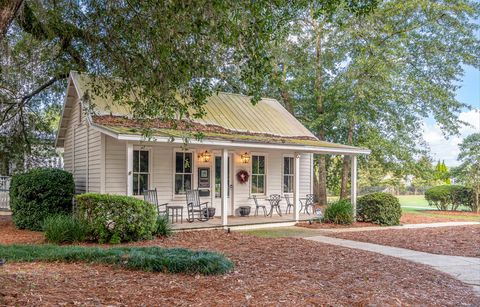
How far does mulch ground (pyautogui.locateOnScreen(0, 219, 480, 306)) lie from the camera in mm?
4250

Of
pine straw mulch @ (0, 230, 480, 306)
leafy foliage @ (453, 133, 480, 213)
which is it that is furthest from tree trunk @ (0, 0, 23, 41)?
leafy foliage @ (453, 133, 480, 213)

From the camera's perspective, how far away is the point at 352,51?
1894 centimetres

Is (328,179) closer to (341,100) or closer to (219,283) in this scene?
(341,100)

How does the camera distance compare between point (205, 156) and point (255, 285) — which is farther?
point (205, 156)

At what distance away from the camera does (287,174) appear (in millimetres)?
15492

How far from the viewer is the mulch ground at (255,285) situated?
4.25m

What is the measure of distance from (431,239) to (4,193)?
59.3ft

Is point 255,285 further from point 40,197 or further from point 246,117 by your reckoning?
point 246,117

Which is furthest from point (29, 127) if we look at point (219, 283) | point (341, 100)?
point (219, 283)

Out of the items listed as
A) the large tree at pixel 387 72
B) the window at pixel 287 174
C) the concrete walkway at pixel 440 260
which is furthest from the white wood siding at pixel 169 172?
the concrete walkway at pixel 440 260

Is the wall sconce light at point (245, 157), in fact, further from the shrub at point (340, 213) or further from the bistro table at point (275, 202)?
the shrub at point (340, 213)

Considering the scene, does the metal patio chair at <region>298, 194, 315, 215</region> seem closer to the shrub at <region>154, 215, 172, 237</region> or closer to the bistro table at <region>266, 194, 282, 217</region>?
the bistro table at <region>266, 194, 282, 217</region>

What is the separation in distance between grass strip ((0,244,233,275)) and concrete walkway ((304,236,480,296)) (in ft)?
10.6

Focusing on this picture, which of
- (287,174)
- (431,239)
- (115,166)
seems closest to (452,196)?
(287,174)
